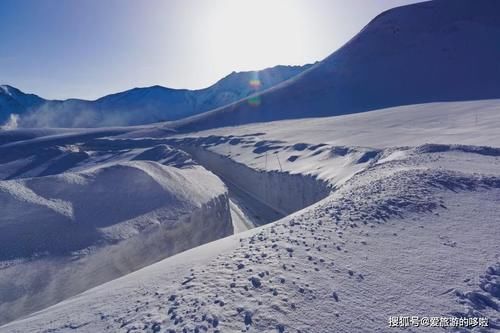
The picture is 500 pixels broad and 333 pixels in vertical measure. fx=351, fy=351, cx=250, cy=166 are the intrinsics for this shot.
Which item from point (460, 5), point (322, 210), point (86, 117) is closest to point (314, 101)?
point (460, 5)

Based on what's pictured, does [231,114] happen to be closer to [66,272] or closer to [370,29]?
[370,29]

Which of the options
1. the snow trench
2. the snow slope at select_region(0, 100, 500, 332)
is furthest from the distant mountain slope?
the snow slope at select_region(0, 100, 500, 332)

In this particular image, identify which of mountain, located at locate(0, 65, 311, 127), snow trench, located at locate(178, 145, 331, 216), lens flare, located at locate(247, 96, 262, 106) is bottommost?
snow trench, located at locate(178, 145, 331, 216)

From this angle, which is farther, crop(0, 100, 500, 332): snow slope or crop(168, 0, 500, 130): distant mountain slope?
crop(168, 0, 500, 130): distant mountain slope

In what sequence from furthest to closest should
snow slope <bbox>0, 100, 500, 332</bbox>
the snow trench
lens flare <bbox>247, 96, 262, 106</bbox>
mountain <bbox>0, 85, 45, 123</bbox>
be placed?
1. mountain <bbox>0, 85, 45, 123</bbox>
2. lens flare <bbox>247, 96, 262, 106</bbox>
3. the snow trench
4. snow slope <bbox>0, 100, 500, 332</bbox>

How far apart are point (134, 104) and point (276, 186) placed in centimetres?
12119

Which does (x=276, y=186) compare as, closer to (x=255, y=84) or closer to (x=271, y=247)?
(x=271, y=247)

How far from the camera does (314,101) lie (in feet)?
191

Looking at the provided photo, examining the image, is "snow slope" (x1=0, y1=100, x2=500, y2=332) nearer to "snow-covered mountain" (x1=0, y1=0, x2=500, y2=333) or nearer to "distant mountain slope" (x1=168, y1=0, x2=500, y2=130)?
"snow-covered mountain" (x1=0, y1=0, x2=500, y2=333)

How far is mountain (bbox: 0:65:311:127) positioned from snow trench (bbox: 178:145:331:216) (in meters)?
94.8

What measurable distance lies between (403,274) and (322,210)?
2648mm

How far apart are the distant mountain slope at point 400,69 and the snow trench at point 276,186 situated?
97.1 ft

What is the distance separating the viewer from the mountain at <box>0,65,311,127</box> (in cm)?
11744

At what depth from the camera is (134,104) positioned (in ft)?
422
